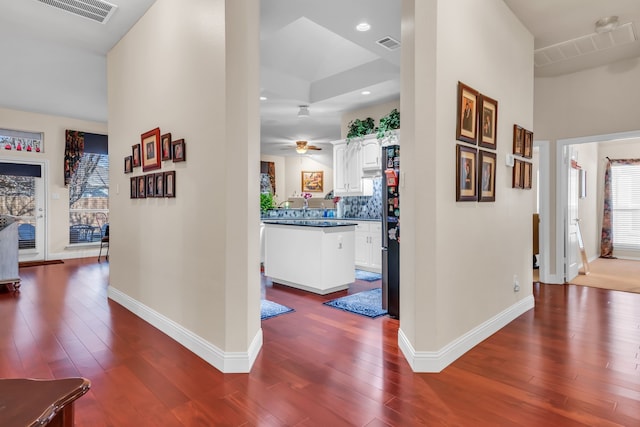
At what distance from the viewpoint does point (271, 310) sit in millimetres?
3789

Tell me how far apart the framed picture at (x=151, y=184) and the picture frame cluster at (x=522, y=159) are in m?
3.46

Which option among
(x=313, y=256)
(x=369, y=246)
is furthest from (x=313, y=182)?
(x=313, y=256)

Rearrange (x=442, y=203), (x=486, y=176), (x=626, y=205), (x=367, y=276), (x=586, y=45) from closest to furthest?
1. (x=442, y=203)
2. (x=486, y=176)
3. (x=586, y=45)
4. (x=367, y=276)
5. (x=626, y=205)

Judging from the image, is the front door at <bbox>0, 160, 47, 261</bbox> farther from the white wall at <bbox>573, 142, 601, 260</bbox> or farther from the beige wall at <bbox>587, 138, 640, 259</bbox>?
A: the beige wall at <bbox>587, 138, 640, 259</bbox>

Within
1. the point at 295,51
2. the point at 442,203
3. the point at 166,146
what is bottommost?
the point at 442,203

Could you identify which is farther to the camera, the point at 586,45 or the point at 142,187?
the point at 586,45

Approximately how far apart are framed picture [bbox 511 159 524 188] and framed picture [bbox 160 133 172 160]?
3.26 metres

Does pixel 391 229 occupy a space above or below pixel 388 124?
below

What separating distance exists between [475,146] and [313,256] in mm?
2361

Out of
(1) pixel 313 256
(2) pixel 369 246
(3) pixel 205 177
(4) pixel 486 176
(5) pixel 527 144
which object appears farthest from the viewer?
(2) pixel 369 246

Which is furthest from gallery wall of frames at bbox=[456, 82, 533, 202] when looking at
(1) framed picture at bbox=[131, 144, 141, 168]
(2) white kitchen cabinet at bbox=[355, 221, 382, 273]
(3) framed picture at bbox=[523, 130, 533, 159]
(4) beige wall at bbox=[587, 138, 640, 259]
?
(4) beige wall at bbox=[587, 138, 640, 259]

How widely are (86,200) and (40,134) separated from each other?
61.1 inches

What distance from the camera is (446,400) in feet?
6.75

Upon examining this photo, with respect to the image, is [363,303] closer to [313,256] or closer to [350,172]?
[313,256]
